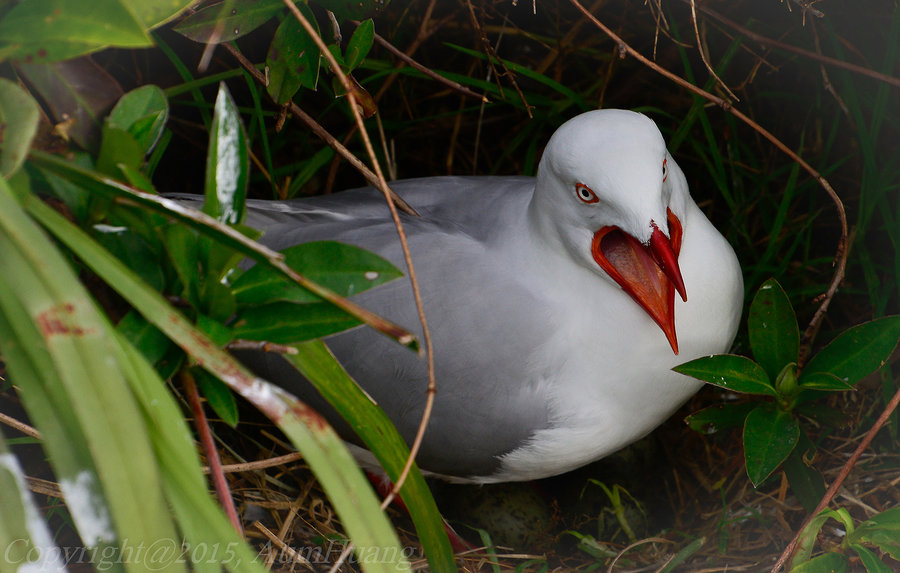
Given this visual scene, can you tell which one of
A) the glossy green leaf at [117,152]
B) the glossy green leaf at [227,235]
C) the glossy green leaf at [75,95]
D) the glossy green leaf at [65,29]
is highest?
the glossy green leaf at [65,29]

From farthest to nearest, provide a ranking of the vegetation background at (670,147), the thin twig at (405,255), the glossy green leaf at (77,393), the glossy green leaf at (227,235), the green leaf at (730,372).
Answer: the vegetation background at (670,147) → the green leaf at (730,372) → the thin twig at (405,255) → the glossy green leaf at (227,235) → the glossy green leaf at (77,393)

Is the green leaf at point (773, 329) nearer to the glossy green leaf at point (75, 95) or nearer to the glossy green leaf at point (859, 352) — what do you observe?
the glossy green leaf at point (859, 352)

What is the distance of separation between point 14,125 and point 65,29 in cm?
14

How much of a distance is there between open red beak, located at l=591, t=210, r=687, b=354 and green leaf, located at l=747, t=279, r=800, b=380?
179mm

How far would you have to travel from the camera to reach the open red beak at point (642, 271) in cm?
139

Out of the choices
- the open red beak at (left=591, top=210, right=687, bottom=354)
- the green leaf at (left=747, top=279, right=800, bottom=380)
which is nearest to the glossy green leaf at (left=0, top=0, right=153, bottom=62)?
the open red beak at (left=591, top=210, right=687, bottom=354)

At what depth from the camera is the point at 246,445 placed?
2027 millimetres

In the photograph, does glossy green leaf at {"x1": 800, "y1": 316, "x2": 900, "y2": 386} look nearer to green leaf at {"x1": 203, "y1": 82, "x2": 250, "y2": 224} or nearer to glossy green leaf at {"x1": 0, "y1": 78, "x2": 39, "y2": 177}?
green leaf at {"x1": 203, "y1": 82, "x2": 250, "y2": 224}

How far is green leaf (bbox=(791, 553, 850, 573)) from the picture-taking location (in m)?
1.31

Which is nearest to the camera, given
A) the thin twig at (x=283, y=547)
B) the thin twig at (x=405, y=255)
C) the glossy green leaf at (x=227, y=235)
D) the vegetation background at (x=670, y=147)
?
the glossy green leaf at (x=227, y=235)

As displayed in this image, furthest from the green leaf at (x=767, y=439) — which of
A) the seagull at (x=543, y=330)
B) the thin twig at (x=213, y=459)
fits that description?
the thin twig at (x=213, y=459)

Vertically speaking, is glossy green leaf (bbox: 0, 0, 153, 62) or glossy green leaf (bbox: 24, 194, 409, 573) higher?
glossy green leaf (bbox: 0, 0, 153, 62)

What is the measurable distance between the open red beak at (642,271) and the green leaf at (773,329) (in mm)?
179

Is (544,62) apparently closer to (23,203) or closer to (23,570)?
(23,203)
